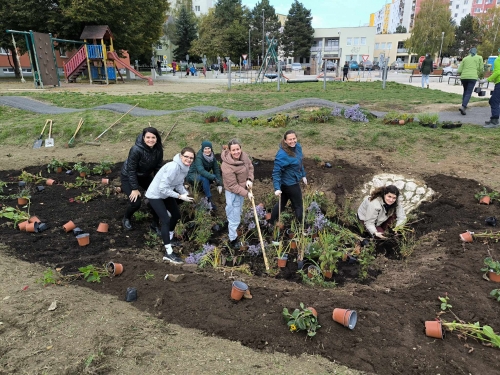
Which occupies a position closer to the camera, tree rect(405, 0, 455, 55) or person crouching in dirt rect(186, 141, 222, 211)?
person crouching in dirt rect(186, 141, 222, 211)

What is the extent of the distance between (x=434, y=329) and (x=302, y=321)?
3.21ft

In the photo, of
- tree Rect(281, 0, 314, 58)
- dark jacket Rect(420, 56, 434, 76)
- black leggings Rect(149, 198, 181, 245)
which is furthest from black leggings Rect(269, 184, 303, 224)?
tree Rect(281, 0, 314, 58)

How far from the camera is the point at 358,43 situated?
70.2 m

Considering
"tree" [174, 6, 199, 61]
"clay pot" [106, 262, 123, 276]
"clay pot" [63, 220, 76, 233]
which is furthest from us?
"tree" [174, 6, 199, 61]

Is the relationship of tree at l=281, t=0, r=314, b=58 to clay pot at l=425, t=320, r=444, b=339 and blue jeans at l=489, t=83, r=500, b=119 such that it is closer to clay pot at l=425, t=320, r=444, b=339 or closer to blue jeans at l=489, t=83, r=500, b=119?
blue jeans at l=489, t=83, r=500, b=119

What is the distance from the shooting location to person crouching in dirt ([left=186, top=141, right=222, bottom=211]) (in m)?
5.48

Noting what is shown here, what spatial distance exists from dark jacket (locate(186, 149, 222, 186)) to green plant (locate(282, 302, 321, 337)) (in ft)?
10.2

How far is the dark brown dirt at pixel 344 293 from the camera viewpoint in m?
2.52

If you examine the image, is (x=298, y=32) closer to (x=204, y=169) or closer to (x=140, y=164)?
(x=204, y=169)

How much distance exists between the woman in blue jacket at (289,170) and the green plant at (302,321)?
1.96 meters

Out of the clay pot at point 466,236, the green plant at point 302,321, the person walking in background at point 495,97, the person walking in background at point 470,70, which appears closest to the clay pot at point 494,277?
the clay pot at point 466,236

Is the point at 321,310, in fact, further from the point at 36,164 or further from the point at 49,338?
the point at 36,164

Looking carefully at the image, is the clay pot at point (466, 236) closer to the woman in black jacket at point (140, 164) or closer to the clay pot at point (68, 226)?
the woman in black jacket at point (140, 164)

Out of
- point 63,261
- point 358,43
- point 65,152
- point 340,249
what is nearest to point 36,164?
point 65,152
